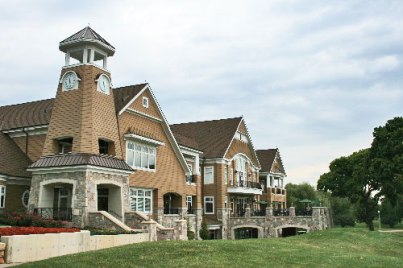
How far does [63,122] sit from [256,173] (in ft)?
98.9

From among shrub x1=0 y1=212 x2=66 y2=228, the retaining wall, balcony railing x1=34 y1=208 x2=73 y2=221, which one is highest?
balcony railing x1=34 y1=208 x2=73 y2=221

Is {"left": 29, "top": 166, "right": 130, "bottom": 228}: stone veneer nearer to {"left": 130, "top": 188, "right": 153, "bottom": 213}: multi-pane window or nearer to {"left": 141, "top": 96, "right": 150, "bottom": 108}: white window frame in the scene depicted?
{"left": 130, "top": 188, "right": 153, "bottom": 213}: multi-pane window

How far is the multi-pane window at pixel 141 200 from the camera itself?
32.9m

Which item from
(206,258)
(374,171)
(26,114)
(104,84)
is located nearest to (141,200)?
(104,84)

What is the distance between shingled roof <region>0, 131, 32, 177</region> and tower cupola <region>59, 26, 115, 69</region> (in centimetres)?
682

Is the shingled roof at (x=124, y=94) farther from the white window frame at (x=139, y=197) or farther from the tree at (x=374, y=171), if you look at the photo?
the tree at (x=374, y=171)

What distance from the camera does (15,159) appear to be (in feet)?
100

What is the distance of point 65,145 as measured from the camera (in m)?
30.4

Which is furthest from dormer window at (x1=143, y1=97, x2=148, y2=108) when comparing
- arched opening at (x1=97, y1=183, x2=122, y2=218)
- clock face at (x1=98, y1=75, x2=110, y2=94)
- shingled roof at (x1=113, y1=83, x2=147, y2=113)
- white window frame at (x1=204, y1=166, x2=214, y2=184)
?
white window frame at (x1=204, y1=166, x2=214, y2=184)

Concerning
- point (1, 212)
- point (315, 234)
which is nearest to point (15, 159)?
point (1, 212)

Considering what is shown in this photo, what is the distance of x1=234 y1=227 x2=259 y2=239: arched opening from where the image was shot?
48.8m

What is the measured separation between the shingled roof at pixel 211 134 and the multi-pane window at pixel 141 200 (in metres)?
10.5

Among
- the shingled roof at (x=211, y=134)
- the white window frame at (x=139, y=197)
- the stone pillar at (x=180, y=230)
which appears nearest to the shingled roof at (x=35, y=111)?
the white window frame at (x=139, y=197)

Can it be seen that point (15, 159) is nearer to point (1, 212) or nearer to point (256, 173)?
point (1, 212)
